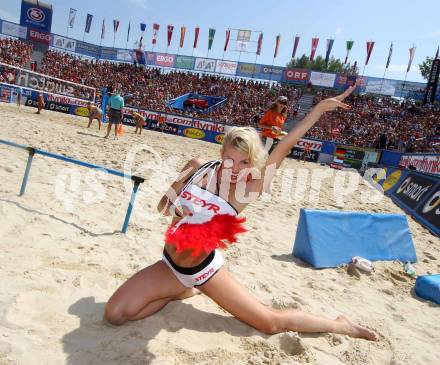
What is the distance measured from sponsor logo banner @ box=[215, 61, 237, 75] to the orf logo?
19083mm

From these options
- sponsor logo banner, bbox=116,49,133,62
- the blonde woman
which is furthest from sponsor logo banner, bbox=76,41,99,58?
the blonde woman

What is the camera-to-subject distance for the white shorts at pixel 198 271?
8.75 ft

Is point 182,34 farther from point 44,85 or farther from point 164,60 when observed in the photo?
point 44,85

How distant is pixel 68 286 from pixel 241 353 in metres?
1.52

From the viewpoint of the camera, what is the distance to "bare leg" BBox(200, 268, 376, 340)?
8.90ft

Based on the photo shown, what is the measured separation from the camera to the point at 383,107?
29359 mm

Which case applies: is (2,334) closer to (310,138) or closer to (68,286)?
(68,286)

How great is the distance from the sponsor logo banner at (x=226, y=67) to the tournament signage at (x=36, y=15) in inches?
730

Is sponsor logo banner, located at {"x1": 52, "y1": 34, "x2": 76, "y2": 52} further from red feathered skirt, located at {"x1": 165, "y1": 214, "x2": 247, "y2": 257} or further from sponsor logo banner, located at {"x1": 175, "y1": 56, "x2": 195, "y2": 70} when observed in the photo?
red feathered skirt, located at {"x1": 165, "y1": 214, "x2": 247, "y2": 257}

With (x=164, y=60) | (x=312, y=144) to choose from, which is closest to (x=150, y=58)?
(x=164, y=60)

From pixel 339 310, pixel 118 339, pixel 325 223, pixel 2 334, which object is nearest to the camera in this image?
pixel 2 334

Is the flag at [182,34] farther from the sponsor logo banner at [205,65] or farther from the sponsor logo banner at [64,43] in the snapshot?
the sponsor logo banner at [64,43]

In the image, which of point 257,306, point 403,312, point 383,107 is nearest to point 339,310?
point 403,312

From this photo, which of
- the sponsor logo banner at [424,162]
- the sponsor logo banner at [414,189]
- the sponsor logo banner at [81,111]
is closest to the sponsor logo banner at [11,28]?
the sponsor logo banner at [81,111]
